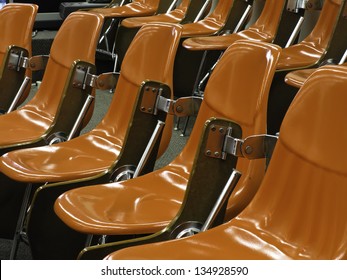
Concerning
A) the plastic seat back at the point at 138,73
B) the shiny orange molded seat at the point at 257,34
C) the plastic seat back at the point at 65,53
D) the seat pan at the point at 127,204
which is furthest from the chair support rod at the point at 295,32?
the seat pan at the point at 127,204

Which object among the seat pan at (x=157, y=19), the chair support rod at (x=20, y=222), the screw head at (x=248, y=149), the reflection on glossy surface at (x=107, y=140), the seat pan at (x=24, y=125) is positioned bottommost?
the chair support rod at (x=20, y=222)

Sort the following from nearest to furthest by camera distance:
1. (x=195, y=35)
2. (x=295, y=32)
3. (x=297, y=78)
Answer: (x=297, y=78) → (x=295, y=32) → (x=195, y=35)

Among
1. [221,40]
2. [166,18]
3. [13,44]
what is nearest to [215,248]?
[13,44]

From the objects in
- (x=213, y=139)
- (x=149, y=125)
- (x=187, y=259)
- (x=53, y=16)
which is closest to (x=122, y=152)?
(x=149, y=125)

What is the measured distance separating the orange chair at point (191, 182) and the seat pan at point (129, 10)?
10.1 ft

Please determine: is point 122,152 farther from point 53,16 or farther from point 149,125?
point 53,16

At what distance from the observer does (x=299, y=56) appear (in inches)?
150

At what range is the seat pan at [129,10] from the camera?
5484mm

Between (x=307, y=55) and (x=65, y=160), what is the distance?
5.11 ft

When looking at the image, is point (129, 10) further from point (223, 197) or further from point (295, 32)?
point (223, 197)

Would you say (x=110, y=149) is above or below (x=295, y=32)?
below

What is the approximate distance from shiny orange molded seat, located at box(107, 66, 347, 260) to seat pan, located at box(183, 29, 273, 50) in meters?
2.17

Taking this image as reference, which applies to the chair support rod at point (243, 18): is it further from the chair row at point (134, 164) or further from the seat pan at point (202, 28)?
the chair row at point (134, 164)

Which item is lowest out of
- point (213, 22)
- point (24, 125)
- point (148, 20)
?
point (24, 125)
